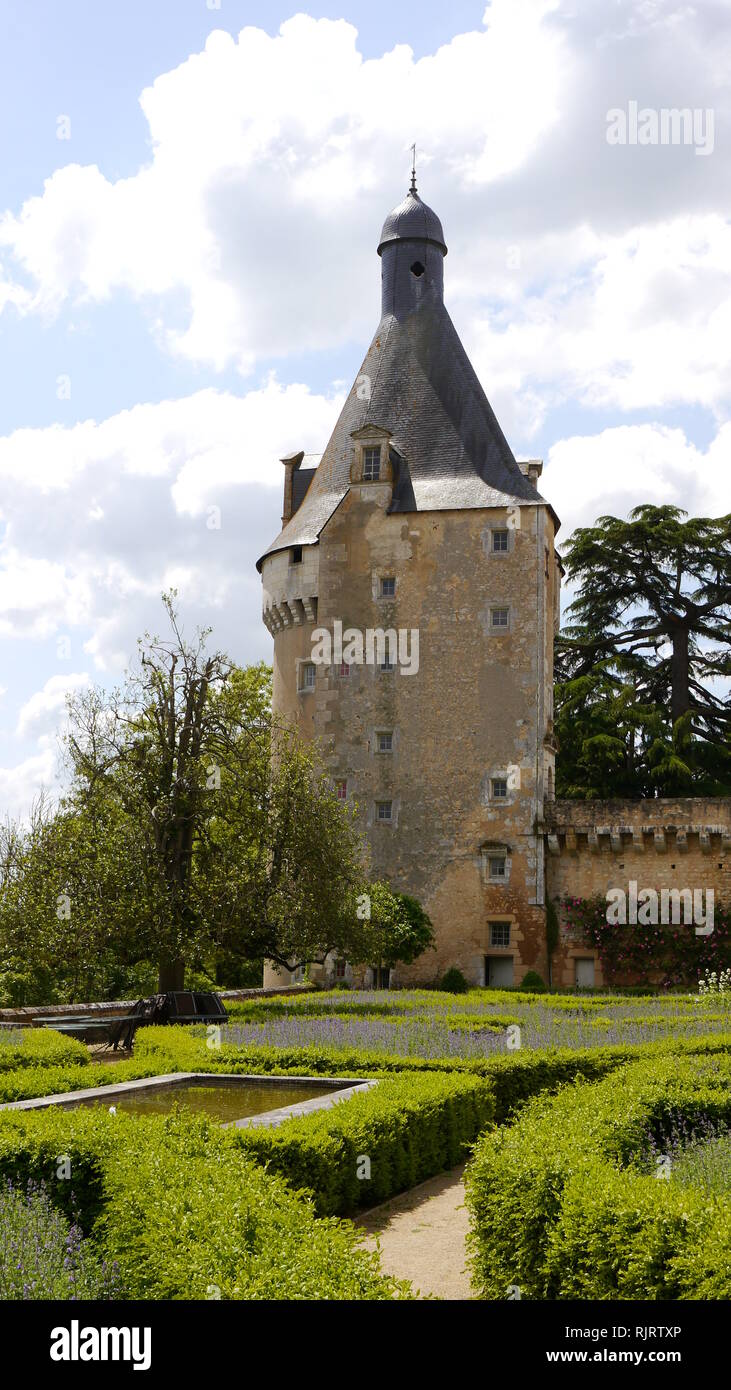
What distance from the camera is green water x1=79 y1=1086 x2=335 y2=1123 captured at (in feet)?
32.8

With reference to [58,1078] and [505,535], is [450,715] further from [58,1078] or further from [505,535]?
[58,1078]

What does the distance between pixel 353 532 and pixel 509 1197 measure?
28.6m

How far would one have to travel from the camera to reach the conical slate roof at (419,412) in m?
34.0

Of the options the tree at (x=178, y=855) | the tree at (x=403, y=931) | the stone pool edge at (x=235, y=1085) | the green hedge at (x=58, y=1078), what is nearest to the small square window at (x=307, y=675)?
the tree at (x=403, y=931)

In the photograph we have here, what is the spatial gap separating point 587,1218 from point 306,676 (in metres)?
29.7

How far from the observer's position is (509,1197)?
6348 millimetres

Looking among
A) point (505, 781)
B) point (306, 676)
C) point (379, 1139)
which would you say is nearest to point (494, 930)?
point (505, 781)

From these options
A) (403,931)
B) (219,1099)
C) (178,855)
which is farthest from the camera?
(403,931)

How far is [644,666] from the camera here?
38469 millimetres

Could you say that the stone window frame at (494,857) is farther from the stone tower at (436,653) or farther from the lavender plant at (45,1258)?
the lavender plant at (45,1258)

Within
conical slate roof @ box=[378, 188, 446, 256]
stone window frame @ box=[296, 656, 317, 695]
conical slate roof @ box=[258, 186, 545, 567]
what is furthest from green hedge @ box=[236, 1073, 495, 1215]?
conical slate roof @ box=[378, 188, 446, 256]

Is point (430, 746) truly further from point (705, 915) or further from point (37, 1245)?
point (37, 1245)

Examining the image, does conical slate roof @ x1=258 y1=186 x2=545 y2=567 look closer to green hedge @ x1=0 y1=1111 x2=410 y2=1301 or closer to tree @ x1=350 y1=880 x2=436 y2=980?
tree @ x1=350 y1=880 x2=436 y2=980
